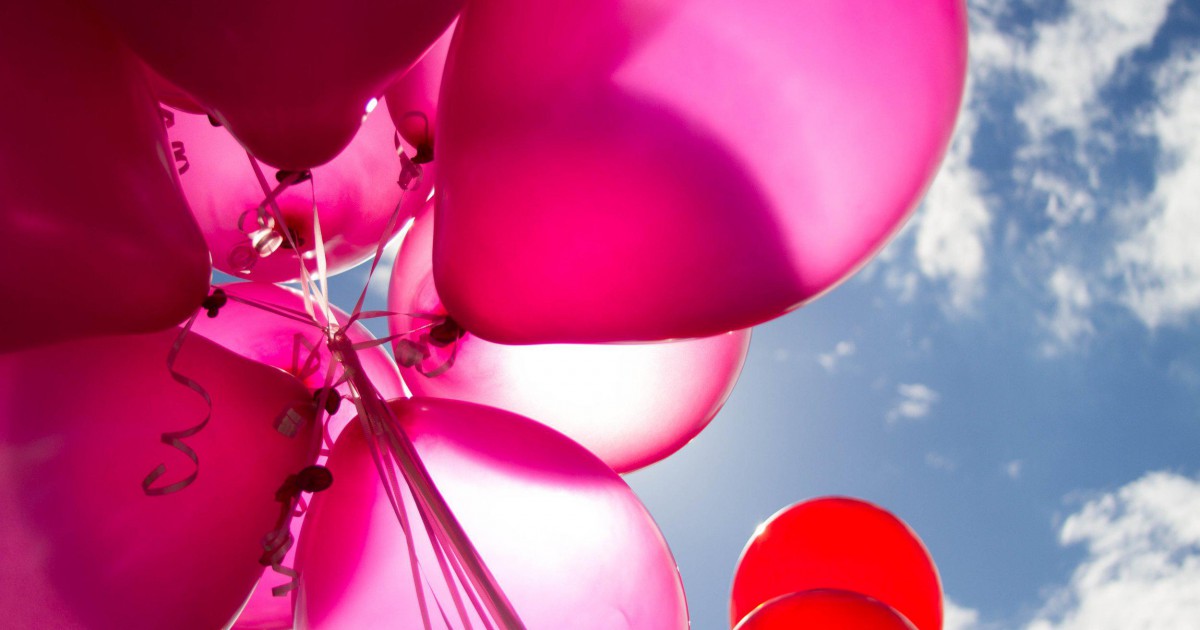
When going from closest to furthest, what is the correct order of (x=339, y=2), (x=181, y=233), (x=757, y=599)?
1. (x=339, y=2)
2. (x=181, y=233)
3. (x=757, y=599)

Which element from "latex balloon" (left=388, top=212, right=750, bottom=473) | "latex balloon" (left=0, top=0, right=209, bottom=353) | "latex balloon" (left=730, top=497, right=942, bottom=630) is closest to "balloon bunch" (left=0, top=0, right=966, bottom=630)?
"latex balloon" (left=0, top=0, right=209, bottom=353)

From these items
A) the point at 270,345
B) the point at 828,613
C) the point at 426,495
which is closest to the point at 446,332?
the point at 426,495

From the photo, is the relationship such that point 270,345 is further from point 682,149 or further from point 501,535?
point 682,149

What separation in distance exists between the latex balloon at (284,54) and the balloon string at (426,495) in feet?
0.90

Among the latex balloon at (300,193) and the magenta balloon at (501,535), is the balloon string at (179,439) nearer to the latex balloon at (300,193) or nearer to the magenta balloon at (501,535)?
the magenta balloon at (501,535)

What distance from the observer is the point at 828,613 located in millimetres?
1206

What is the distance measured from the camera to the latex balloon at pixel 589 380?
124cm

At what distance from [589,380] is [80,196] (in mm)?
671

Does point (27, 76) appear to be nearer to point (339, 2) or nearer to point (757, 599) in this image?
point (339, 2)

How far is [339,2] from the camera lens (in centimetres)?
79

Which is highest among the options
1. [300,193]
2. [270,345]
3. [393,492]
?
[300,193]

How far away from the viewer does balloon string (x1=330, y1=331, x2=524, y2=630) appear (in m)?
0.88

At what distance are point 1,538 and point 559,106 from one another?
0.67m

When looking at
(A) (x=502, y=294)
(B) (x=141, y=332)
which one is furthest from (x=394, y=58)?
(B) (x=141, y=332)
